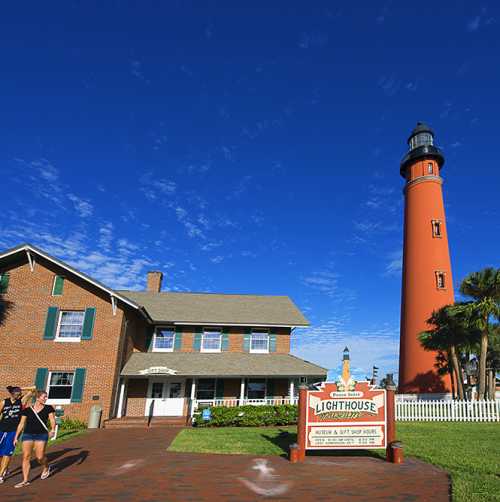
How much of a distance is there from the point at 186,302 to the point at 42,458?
16885mm

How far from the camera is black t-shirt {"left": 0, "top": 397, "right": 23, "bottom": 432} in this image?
7434mm

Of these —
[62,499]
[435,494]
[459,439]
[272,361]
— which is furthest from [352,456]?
[272,361]

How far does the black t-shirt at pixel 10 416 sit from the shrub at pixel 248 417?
971 cm

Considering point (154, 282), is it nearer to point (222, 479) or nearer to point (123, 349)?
point (123, 349)

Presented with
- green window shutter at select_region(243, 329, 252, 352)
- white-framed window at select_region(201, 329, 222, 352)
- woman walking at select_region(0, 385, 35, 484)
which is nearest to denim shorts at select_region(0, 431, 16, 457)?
woman walking at select_region(0, 385, 35, 484)

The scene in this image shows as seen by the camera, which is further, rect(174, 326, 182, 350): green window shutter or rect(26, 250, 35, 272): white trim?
rect(174, 326, 182, 350): green window shutter

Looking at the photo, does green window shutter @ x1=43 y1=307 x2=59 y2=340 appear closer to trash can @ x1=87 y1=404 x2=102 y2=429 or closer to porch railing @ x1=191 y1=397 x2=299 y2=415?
trash can @ x1=87 y1=404 x2=102 y2=429

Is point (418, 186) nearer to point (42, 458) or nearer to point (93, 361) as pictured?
point (93, 361)

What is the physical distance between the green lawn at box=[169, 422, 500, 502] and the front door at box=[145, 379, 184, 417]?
4.46 m

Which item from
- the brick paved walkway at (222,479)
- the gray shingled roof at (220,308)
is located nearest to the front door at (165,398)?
the gray shingled roof at (220,308)

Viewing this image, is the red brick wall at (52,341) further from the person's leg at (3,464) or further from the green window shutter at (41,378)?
the person's leg at (3,464)

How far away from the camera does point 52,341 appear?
695 inches

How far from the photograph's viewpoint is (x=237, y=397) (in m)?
20.0

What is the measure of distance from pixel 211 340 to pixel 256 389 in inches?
151
